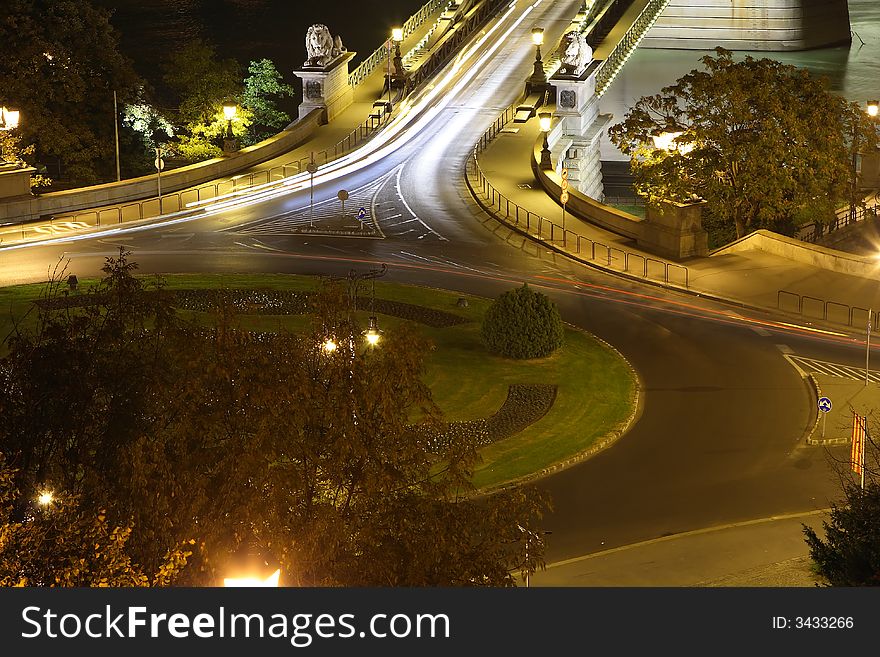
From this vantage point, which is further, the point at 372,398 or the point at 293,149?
the point at 293,149

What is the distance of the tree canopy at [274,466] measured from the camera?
71.3 ft

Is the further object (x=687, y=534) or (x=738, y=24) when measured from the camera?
(x=738, y=24)

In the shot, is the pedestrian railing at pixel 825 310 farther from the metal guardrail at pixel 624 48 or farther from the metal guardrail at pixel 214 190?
the metal guardrail at pixel 624 48

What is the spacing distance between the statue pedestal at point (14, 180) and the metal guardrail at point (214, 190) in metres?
1.65

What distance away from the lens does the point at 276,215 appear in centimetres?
6241

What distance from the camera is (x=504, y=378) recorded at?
4291 cm

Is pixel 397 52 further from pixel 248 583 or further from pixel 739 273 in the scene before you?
pixel 248 583

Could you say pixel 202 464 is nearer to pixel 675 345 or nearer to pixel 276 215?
pixel 675 345

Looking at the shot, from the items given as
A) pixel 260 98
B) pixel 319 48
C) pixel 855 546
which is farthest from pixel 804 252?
pixel 260 98

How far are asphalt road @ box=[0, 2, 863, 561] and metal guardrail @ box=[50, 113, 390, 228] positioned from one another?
2.17m

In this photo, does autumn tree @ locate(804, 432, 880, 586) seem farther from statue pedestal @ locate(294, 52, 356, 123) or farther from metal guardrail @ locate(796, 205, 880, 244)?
statue pedestal @ locate(294, 52, 356, 123)

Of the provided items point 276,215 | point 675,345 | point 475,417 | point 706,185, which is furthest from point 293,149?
point 475,417

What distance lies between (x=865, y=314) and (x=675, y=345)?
22.9 feet

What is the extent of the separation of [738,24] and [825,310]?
296 feet
